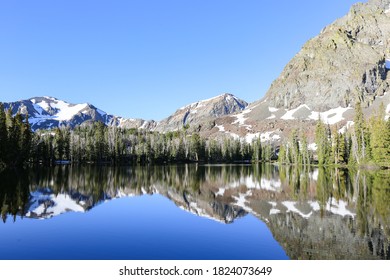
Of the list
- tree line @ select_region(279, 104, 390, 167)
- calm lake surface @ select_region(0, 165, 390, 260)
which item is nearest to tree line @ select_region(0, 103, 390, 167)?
tree line @ select_region(279, 104, 390, 167)

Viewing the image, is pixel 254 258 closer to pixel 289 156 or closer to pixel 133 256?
pixel 133 256

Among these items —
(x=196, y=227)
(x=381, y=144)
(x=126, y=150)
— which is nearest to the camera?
(x=196, y=227)

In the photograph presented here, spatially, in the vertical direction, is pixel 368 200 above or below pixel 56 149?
below

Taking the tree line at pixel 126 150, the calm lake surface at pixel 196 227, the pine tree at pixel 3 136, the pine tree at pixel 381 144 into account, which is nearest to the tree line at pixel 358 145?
the pine tree at pixel 381 144

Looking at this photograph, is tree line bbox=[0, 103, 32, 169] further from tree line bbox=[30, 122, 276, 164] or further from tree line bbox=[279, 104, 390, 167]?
tree line bbox=[279, 104, 390, 167]

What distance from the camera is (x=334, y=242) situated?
57.3ft

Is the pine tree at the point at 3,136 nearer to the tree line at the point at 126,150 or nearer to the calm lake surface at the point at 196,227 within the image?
the calm lake surface at the point at 196,227

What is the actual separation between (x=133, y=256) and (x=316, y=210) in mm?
16630

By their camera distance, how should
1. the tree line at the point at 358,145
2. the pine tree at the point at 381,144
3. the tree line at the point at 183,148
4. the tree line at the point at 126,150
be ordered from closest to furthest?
the pine tree at the point at 381,144 < the tree line at the point at 358,145 < the tree line at the point at 183,148 < the tree line at the point at 126,150

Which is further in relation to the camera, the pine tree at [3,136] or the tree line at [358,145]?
the tree line at [358,145]

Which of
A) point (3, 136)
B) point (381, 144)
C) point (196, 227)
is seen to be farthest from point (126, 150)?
point (196, 227)

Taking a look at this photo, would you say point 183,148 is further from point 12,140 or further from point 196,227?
point 196,227

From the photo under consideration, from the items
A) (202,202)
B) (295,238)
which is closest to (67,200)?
(202,202)

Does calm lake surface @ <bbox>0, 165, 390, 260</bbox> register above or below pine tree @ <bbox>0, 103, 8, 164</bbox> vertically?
below
